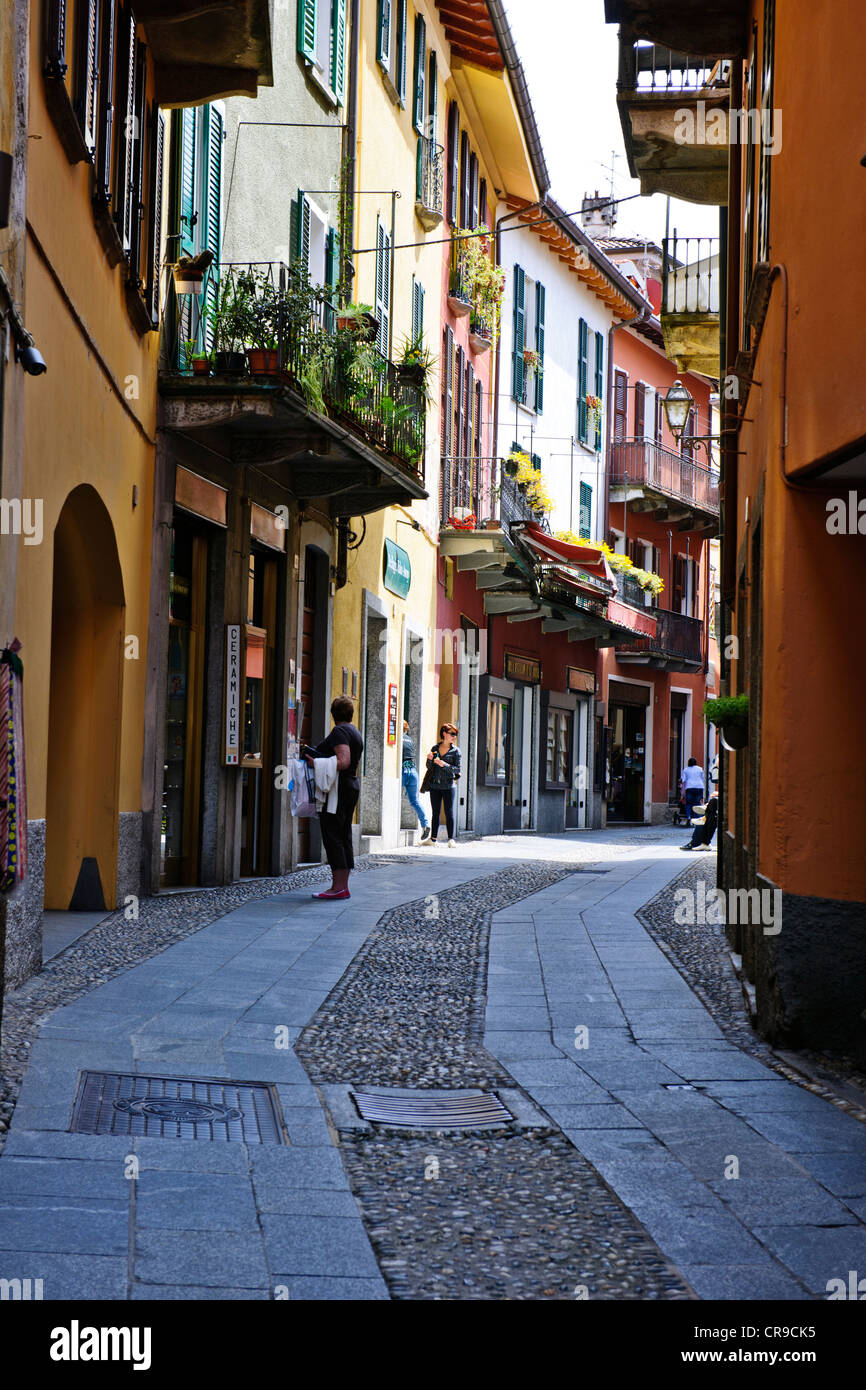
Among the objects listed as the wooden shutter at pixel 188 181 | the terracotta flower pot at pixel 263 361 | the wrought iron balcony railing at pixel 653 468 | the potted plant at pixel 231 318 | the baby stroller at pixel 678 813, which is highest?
the wrought iron balcony railing at pixel 653 468

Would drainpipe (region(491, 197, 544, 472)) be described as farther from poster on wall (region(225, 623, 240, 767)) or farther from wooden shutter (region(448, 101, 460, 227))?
poster on wall (region(225, 623, 240, 767))

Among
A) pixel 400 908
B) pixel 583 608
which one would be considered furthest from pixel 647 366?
pixel 400 908

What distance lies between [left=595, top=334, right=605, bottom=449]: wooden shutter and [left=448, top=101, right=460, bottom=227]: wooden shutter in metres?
11.5

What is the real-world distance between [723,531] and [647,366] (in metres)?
27.6

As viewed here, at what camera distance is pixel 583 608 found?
3070 centimetres

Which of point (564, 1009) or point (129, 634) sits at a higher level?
point (129, 634)

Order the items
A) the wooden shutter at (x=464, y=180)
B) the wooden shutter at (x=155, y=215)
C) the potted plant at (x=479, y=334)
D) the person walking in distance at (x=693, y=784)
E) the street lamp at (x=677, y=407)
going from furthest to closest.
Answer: the person walking in distance at (x=693, y=784) → the potted plant at (x=479, y=334) → the wooden shutter at (x=464, y=180) → the street lamp at (x=677, y=407) → the wooden shutter at (x=155, y=215)

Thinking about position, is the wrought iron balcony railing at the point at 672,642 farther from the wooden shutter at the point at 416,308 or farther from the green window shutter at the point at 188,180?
the green window shutter at the point at 188,180

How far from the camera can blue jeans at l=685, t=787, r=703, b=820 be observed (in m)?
34.0

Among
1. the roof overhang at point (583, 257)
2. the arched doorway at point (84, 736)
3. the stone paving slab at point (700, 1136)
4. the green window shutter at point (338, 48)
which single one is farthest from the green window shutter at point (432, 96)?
the stone paving slab at point (700, 1136)

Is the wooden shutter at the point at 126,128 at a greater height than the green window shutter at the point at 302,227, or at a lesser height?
lesser

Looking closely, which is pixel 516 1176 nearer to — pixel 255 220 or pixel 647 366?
pixel 255 220

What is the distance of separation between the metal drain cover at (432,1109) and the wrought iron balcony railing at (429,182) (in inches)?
708

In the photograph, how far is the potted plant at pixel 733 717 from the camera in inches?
401
